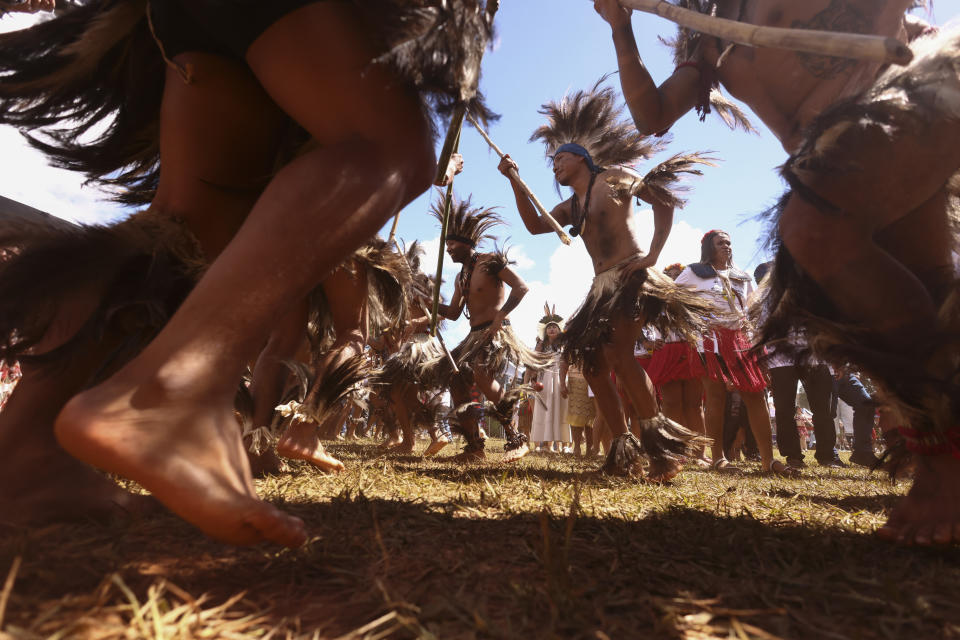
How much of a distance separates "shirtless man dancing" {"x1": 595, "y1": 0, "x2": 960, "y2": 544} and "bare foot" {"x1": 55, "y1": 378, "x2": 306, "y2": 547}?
134cm

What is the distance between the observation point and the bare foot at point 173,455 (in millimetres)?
799

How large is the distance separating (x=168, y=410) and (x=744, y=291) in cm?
553

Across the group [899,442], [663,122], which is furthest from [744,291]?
[899,442]

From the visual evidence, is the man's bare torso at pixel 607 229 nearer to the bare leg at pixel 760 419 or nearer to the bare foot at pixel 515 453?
the bare foot at pixel 515 453

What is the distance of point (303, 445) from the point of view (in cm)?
245

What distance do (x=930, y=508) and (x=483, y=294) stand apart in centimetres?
441

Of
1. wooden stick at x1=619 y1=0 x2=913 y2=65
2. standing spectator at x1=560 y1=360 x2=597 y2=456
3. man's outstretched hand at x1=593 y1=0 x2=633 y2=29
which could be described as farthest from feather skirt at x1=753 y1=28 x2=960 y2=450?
standing spectator at x1=560 y1=360 x2=597 y2=456

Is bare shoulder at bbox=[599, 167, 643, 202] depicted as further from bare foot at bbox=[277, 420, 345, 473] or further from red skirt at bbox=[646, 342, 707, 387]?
bare foot at bbox=[277, 420, 345, 473]

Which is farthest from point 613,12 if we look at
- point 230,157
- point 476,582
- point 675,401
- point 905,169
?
point 675,401

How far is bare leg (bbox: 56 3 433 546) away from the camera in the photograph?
0.81 metres

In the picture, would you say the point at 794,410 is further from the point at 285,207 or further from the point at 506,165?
the point at 285,207

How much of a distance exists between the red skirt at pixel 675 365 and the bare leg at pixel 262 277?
4747mm

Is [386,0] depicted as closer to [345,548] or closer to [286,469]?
[345,548]

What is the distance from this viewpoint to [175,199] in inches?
52.0
